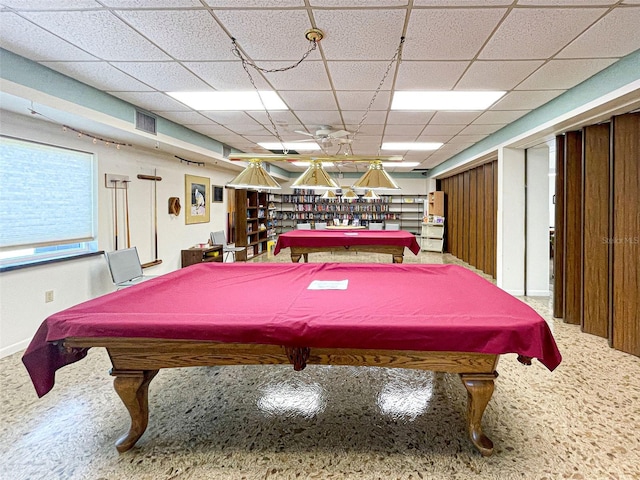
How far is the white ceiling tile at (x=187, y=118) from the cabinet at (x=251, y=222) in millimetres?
3510

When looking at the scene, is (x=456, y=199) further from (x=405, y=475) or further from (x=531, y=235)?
(x=405, y=475)

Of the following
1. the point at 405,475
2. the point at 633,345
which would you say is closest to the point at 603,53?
the point at 633,345

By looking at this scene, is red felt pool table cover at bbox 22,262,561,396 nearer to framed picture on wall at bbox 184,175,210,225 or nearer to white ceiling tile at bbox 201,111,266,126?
white ceiling tile at bbox 201,111,266,126

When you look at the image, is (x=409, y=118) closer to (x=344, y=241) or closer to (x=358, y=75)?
(x=358, y=75)

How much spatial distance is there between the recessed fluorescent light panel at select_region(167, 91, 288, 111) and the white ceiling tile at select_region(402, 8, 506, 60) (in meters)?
1.67

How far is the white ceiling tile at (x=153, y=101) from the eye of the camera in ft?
12.1

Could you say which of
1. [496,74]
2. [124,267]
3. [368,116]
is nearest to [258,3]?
[496,74]

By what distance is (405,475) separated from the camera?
1.70m

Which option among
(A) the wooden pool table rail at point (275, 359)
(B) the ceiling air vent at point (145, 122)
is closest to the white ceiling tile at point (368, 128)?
(B) the ceiling air vent at point (145, 122)

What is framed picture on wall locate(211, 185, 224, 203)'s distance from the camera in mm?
7242

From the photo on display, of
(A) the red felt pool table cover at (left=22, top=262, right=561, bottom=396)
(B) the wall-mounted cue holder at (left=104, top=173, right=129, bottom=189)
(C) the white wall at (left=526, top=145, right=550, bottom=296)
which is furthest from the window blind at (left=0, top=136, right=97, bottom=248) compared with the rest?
(C) the white wall at (left=526, top=145, right=550, bottom=296)

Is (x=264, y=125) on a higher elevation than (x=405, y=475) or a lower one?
higher

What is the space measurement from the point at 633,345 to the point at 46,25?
5.44 m

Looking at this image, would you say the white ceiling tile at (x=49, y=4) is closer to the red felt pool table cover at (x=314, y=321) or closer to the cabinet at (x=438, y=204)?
the red felt pool table cover at (x=314, y=321)
